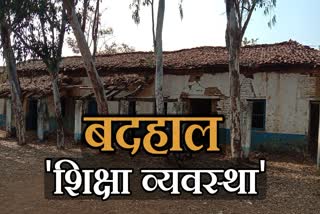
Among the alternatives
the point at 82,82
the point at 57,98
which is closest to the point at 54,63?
the point at 57,98

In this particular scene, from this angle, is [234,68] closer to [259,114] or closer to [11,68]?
[259,114]

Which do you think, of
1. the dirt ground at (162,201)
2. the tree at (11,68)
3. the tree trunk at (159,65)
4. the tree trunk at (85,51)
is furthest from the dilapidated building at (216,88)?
the dirt ground at (162,201)

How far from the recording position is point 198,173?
6.73 meters

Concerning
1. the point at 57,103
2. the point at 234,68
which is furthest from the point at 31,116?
the point at 234,68

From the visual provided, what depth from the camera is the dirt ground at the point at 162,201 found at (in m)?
Result: 6.59

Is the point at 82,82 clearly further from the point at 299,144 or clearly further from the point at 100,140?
the point at 100,140

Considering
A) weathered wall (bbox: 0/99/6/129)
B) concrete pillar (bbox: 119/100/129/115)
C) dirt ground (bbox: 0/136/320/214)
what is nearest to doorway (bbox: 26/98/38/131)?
weathered wall (bbox: 0/99/6/129)

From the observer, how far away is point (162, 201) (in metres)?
7.14

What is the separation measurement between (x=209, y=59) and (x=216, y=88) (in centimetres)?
119

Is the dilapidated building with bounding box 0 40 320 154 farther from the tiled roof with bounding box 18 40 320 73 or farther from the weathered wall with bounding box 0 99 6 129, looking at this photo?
the weathered wall with bounding box 0 99 6 129

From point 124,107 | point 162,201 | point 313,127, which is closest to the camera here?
point 162,201

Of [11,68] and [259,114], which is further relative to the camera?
[11,68]

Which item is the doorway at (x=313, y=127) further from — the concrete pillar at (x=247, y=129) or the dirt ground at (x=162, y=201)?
the concrete pillar at (x=247, y=129)

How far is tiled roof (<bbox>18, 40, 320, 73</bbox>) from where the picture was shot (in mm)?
13527
